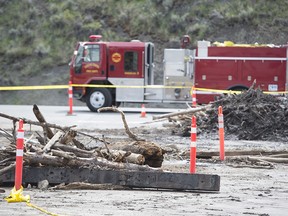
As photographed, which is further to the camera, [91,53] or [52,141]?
[91,53]

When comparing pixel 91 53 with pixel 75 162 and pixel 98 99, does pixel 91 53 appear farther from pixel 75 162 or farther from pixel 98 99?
pixel 75 162

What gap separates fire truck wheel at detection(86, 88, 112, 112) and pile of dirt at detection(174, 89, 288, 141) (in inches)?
471

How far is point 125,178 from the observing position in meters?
13.1

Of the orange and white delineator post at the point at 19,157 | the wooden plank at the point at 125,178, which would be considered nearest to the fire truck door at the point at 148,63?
the wooden plank at the point at 125,178

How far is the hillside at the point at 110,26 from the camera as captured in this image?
163 feet

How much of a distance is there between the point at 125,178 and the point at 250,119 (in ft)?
38.0

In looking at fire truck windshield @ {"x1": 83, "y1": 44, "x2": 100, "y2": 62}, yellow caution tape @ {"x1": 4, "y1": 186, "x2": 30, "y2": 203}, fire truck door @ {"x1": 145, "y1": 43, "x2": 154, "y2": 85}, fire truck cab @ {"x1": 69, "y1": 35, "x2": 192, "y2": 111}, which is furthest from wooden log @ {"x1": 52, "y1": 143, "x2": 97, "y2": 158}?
fire truck door @ {"x1": 145, "y1": 43, "x2": 154, "y2": 85}

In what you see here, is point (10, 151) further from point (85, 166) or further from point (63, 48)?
point (63, 48)

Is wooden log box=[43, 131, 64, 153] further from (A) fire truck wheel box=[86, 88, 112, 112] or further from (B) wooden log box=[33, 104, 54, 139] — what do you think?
(A) fire truck wheel box=[86, 88, 112, 112]

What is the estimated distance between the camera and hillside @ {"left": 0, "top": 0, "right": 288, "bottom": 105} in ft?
163

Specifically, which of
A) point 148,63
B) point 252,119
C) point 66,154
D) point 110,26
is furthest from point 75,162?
point 110,26

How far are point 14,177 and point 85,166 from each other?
101 cm

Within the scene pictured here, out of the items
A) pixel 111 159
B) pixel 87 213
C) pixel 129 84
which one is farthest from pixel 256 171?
pixel 129 84

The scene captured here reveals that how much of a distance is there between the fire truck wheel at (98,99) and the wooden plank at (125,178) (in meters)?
23.9
